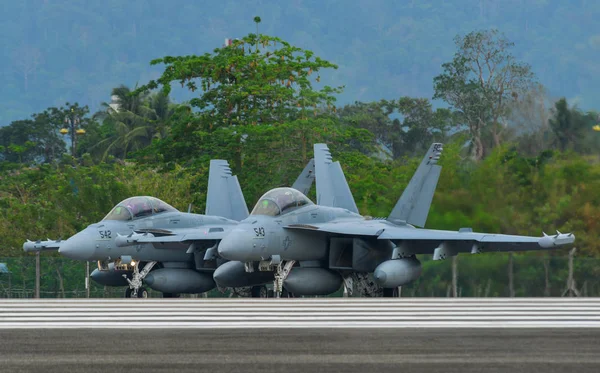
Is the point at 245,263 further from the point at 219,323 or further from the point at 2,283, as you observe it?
the point at 219,323

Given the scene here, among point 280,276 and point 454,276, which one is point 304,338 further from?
point 454,276

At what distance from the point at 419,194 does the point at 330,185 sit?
267cm

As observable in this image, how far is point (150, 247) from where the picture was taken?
93.7ft

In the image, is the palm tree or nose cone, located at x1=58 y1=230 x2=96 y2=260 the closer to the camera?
nose cone, located at x1=58 y1=230 x2=96 y2=260

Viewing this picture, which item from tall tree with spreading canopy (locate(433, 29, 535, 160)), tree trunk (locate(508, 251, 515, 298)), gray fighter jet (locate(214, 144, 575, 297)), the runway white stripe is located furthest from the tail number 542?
tall tree with spreading canopy (locate(433, 29, 535, 160))

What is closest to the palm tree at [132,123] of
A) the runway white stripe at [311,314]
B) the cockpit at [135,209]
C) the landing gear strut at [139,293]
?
the cockpit at [135,209]

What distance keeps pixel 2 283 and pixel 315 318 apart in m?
17.2

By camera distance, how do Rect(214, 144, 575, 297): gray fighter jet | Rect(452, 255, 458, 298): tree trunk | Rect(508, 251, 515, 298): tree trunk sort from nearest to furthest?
1. Rect(214, 144, 575, 297): gray fighter jet
2. Rect(508, 251, 515, 298): tree trunk
3. Rect(452, 255, 458, 298): tree trunk

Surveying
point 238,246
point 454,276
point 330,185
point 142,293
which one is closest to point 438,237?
point 454,276

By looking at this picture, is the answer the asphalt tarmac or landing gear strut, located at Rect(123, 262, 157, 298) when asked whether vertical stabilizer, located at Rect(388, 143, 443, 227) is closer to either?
landing gear strut, located at Rect(123, 262, 157, 298)

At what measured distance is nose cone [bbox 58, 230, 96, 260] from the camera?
87.6 feet

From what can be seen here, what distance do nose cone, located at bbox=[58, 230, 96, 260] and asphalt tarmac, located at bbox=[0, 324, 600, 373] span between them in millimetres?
12605

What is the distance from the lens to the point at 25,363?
10.3m

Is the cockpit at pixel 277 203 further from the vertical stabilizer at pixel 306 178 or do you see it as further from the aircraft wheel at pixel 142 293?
the vertical stabilizer at pixel 306 178
